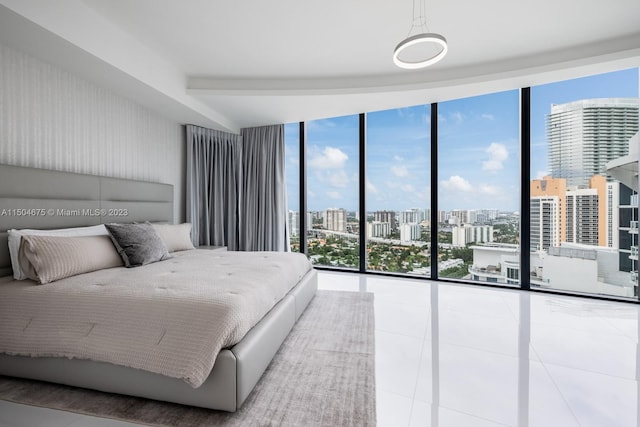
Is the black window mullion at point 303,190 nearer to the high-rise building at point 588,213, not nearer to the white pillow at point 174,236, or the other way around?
the white pillow at point 174,236

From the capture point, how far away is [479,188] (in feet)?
12.7

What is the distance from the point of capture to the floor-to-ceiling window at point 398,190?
4191mm

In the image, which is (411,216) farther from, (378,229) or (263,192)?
(263,192)

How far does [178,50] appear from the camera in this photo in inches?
118

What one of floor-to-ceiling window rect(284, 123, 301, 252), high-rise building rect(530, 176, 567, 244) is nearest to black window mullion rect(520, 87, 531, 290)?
high-rise building rect(530, 176, 567, 244)

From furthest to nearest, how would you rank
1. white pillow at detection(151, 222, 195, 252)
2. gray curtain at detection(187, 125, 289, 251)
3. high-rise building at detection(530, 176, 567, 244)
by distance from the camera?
gray curtain at detection(187, 125, 289, 251)
high-rise building at detection(530, 176, 567, 244)
white pillow at detection(151, 222, 195, 252)

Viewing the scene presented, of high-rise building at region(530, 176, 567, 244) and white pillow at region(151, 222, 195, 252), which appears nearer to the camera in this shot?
white pillow at region(151, 222, 195, 252)

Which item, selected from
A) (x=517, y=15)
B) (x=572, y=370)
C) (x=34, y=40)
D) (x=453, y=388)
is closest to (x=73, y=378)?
(x=453, y=388)

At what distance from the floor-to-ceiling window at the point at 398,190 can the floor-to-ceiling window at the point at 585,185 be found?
1.27m

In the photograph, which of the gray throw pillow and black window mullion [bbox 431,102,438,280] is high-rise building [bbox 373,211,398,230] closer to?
black window mullion [bbox 431,102,438,280]

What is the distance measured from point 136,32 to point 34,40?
760mm

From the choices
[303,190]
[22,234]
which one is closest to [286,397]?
[22,234]

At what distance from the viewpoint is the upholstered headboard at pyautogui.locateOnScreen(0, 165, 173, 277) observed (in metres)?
2.16

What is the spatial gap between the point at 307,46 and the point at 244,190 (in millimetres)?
2618
